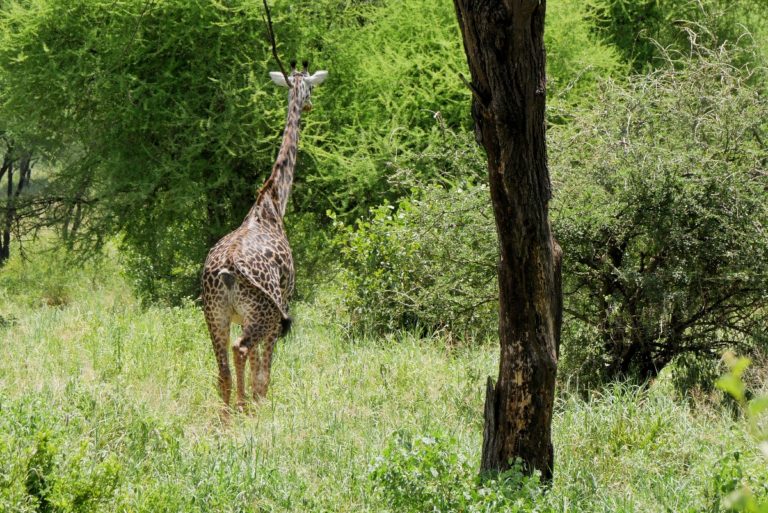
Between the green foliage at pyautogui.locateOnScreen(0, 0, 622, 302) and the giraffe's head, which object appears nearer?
the giraffe's head

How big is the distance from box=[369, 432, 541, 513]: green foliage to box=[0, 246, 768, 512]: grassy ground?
0.01m

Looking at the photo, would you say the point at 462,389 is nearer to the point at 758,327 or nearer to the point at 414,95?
the point at 758,327

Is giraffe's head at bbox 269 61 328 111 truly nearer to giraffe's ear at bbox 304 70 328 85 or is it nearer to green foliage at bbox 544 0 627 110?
giraffe's ear at bbox 304 70 328 85

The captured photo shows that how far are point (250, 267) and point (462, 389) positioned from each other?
69.3 inches

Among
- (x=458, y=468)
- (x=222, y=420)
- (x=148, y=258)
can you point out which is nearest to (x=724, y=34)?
(x=148, y=258)

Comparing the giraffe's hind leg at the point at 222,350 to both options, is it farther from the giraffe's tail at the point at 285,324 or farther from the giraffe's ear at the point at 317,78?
the giraffe's ear at the point at 317,78

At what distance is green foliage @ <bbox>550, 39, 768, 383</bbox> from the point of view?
6965 millimetres

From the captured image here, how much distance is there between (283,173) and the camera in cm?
836

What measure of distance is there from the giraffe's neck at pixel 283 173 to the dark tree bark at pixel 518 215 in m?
3.33

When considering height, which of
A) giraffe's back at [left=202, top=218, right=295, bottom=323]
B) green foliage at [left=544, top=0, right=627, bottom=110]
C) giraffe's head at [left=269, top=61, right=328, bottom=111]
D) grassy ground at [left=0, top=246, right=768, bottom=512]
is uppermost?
green foliage at [left=544, top=0, right=627, bottom=110]

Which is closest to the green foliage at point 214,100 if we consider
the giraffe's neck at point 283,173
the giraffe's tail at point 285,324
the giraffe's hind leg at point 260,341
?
the giraffe's neck at point 283,173

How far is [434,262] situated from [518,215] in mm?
4033

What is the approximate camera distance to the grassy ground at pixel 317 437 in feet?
15.4

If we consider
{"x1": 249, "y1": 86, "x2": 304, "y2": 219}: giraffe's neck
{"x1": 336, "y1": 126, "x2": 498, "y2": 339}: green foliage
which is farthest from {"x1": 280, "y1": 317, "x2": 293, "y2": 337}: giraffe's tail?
{"x1": 336, "y1": 126, "x2": 498, "y2": 339}: green foliage
